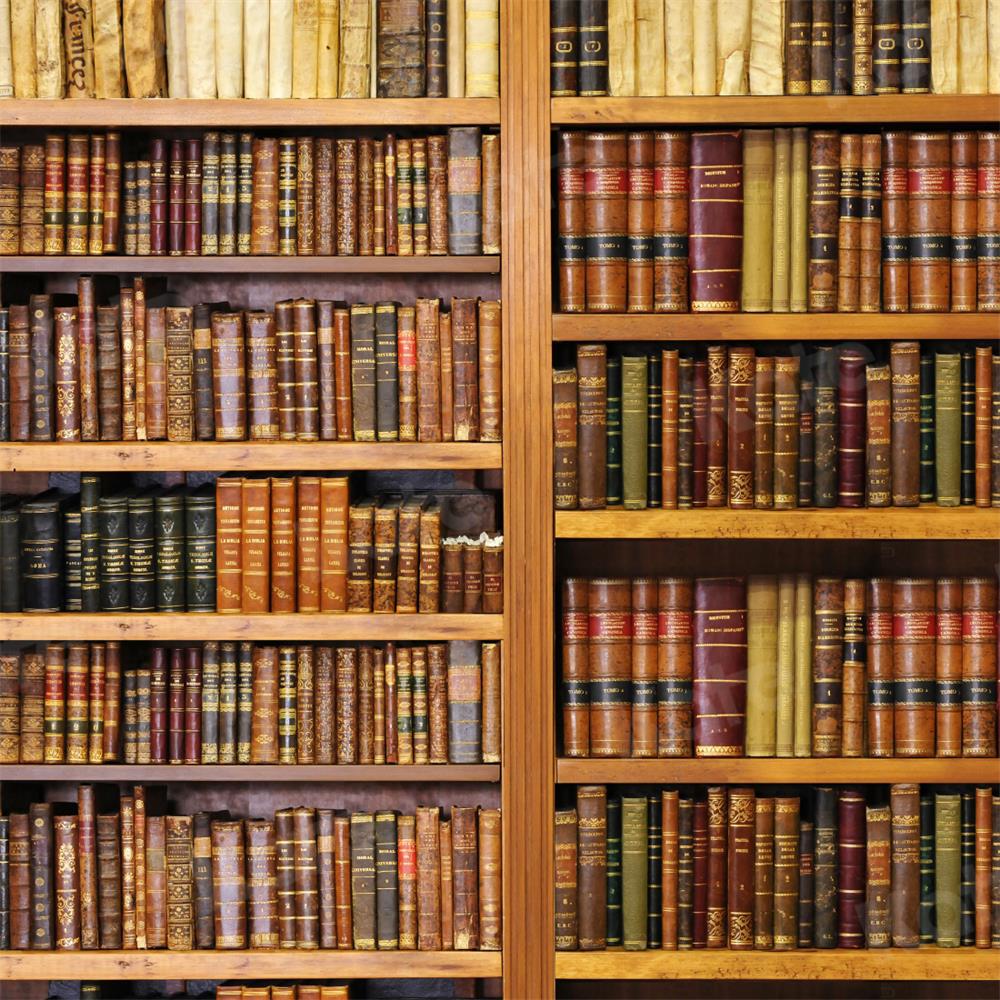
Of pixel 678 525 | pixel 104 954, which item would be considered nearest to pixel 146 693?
pixel 104 954

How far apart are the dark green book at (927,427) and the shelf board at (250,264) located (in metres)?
0.76

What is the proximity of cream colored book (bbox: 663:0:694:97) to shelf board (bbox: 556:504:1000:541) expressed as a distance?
719mm

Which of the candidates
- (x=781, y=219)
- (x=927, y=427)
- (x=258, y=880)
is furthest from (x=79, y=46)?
(x=927, y=427)

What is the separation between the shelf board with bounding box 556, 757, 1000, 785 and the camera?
2193mm

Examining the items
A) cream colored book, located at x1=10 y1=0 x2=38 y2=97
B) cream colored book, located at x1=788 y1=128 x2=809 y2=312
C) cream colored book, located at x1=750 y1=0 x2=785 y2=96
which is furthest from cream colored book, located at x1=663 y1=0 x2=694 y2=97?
cream colored book, located at x1=10 y1=0 x2=38 y2=97

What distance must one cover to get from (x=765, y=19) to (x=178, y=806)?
1753 mm

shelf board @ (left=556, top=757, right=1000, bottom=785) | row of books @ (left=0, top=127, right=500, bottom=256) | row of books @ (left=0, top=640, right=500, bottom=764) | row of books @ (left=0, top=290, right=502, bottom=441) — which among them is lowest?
shelf board @ (left=556, top=757, right=1000, bottom=785)

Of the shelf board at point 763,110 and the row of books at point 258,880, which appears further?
the row of books at point 258,880

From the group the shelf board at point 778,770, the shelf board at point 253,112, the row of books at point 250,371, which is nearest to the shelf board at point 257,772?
the shelf board at point 778,770

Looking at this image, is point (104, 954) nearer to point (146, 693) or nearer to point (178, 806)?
point (178, 806)

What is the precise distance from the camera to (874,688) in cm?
221

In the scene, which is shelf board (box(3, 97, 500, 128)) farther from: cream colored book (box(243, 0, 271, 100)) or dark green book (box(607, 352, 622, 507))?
dark green book (box(607, 352, 622, 507))

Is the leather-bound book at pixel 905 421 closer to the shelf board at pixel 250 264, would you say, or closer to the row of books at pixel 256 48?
the shelf board at pixel 250 264

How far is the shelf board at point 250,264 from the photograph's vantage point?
7.20ft
